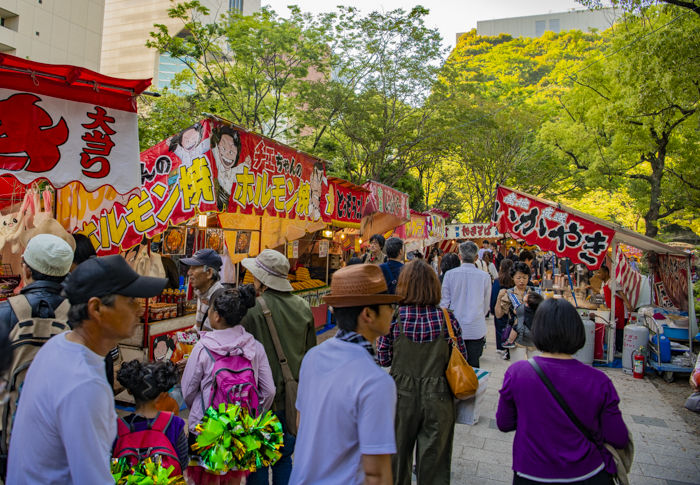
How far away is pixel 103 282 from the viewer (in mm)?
1778

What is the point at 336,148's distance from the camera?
65.0ft

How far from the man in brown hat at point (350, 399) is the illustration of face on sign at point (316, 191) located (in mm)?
6542

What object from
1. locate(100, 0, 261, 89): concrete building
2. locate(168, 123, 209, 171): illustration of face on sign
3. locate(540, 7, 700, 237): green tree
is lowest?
locate(168, 123, 209, 171): illustration of face on sign

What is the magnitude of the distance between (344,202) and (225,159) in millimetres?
4820

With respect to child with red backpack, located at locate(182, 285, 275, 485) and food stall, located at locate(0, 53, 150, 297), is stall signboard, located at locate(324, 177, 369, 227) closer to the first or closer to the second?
food stall, located at locate(0, 53, 150, 297)

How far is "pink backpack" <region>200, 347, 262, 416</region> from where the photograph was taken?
2863 millimetres

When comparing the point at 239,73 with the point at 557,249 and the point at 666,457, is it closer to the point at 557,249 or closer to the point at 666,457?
the point at 557,249

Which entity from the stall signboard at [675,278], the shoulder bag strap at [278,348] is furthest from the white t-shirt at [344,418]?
the stall signboard at [675,278]

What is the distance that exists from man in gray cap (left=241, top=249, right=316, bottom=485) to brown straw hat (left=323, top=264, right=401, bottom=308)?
4.79ft

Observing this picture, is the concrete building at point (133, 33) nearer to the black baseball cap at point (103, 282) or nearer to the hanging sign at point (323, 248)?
the hanging sign at point (323, 248)

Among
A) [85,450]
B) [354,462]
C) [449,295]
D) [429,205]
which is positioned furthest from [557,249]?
[429,205]

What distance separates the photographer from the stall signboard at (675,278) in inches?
326

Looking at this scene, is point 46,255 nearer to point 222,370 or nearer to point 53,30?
point 222,370

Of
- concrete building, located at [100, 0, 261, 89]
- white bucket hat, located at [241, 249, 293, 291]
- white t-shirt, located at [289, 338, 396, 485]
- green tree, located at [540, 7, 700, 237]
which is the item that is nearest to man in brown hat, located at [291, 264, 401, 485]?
white t-shirt, located at [289, 338, 396, 485]
